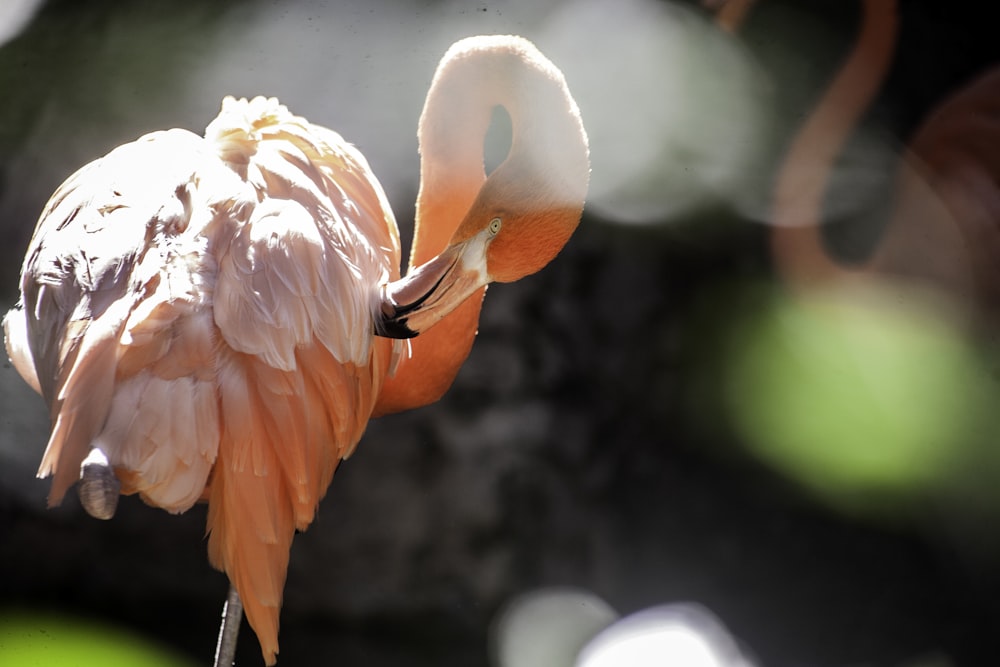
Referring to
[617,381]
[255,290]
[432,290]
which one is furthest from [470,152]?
[617,381]

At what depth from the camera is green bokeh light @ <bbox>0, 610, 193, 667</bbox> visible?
5.68ft

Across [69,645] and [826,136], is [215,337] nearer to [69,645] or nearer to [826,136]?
[69,645]

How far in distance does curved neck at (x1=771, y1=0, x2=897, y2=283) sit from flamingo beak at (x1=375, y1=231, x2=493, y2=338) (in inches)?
31.6

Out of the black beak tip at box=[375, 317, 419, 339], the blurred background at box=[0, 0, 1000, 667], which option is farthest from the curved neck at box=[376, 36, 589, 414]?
the blurred background at box=[0, 0, 1000, 667]

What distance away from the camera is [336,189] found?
132 cm

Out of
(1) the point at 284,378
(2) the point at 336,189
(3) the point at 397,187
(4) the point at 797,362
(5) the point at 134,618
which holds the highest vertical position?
(2) the point at 336,189

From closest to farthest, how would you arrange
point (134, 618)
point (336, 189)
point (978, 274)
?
1. point (336, 189)
2. point (978, 274)
3. point (134, 618)

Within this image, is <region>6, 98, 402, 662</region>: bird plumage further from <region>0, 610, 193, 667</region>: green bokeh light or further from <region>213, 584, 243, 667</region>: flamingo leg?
<region>0, 610, 193, 667</region>: green bokeh light

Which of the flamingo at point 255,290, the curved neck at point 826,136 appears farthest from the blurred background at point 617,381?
the flamingo at point 255,290

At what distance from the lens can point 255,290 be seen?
111 centimetres

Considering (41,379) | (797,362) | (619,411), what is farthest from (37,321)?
(797,362)

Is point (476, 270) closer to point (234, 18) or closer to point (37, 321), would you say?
point (37, 321)

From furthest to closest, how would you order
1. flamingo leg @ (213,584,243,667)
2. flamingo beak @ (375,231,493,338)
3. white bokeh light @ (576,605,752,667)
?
white bokeh light @ (576,605,752,667) < flamingo leg @ (213,584,243,667) < flamingo beak @ (375,231,493,338)

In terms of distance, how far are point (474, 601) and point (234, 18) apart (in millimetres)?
1422
